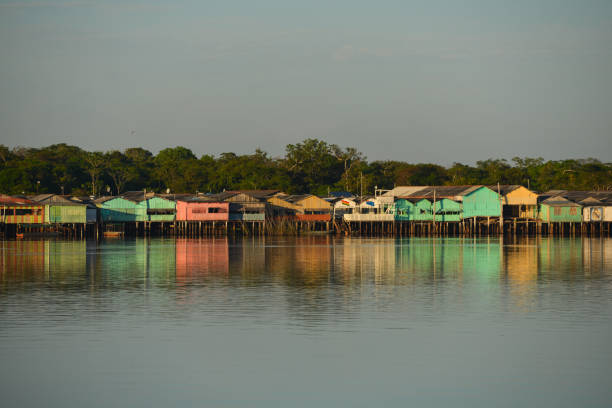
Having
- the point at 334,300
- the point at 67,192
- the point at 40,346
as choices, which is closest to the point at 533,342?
the point at 334,300

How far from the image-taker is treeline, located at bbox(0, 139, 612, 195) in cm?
9625

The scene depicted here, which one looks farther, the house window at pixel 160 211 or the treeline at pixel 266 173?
the treeline at pixel 266 173

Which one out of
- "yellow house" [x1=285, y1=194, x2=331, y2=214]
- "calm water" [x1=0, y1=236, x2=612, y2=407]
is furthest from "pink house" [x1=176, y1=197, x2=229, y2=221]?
"calm water" [x1=0, y1=236, x2=612, y2=407]

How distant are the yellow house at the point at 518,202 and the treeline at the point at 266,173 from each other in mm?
16115

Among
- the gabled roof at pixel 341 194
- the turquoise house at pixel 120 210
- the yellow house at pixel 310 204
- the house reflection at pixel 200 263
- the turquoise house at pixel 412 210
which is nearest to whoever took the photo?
the house reflection at pixel 200 263

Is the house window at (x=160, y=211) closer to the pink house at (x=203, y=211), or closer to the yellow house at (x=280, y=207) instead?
the pink house at (x=203, y=211)

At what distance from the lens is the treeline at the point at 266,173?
96250 millimetres

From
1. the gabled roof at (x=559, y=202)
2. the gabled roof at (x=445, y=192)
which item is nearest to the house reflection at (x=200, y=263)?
the gabled roof at (x=445, y=192)

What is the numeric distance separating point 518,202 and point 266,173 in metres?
33.2

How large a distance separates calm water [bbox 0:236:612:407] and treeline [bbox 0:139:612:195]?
64.4 meters

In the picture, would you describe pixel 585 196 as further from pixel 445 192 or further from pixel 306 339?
pixel 306 339

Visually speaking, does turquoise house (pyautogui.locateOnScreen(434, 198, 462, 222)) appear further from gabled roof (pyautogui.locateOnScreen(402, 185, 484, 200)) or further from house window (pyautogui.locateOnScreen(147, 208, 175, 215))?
house window (pyautogui.locateOnScreen(147, 208, 175, 215))

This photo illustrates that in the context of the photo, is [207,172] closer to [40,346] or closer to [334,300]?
[334,300]

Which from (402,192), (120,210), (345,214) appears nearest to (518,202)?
(402,192)
